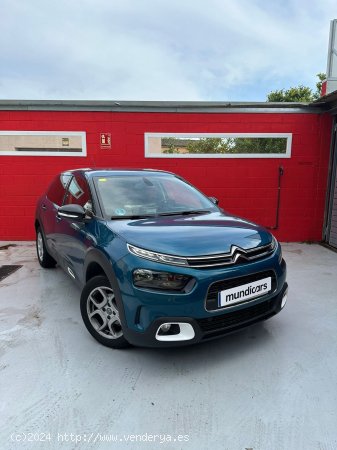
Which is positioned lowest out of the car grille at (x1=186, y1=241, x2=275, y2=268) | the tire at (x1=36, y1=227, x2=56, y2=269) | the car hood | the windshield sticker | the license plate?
the tire at (x1=36, y1=227, x2=56, y2=269)

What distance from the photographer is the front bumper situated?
1.96 metres

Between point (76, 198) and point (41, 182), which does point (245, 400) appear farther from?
point (41, 182)

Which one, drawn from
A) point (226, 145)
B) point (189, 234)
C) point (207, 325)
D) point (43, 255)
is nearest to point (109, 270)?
point (189, 234)

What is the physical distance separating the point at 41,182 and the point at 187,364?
5.03 meters

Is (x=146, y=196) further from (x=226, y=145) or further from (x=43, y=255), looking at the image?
(x=226, y=145)

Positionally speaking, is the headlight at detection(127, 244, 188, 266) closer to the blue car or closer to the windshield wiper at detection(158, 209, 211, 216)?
the blue car

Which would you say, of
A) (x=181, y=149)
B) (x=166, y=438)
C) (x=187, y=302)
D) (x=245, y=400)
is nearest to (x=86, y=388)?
(x=166, y=438)

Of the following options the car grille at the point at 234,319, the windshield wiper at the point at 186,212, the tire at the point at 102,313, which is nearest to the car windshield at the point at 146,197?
the windshield wiper at the point at 186,212

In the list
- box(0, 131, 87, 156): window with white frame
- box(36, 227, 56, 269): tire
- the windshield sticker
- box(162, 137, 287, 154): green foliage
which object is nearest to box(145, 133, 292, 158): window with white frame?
box(162, 137, 287, 154): green foliage

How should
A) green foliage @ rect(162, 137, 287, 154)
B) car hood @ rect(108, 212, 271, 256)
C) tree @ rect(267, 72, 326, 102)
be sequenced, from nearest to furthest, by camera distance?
car hood @ rect(108, 212, 271, 256) → green foliage @ rect(162, 137, 287, 154) → tree @ rect(267, 72, 326, 102)

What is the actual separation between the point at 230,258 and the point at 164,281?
503 mm

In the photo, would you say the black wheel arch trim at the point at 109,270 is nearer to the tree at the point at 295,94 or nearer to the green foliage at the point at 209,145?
the green foliage at the point at 209,145

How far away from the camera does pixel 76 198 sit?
3.17m

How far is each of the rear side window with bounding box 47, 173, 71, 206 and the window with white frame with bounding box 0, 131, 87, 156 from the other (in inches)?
76.7
